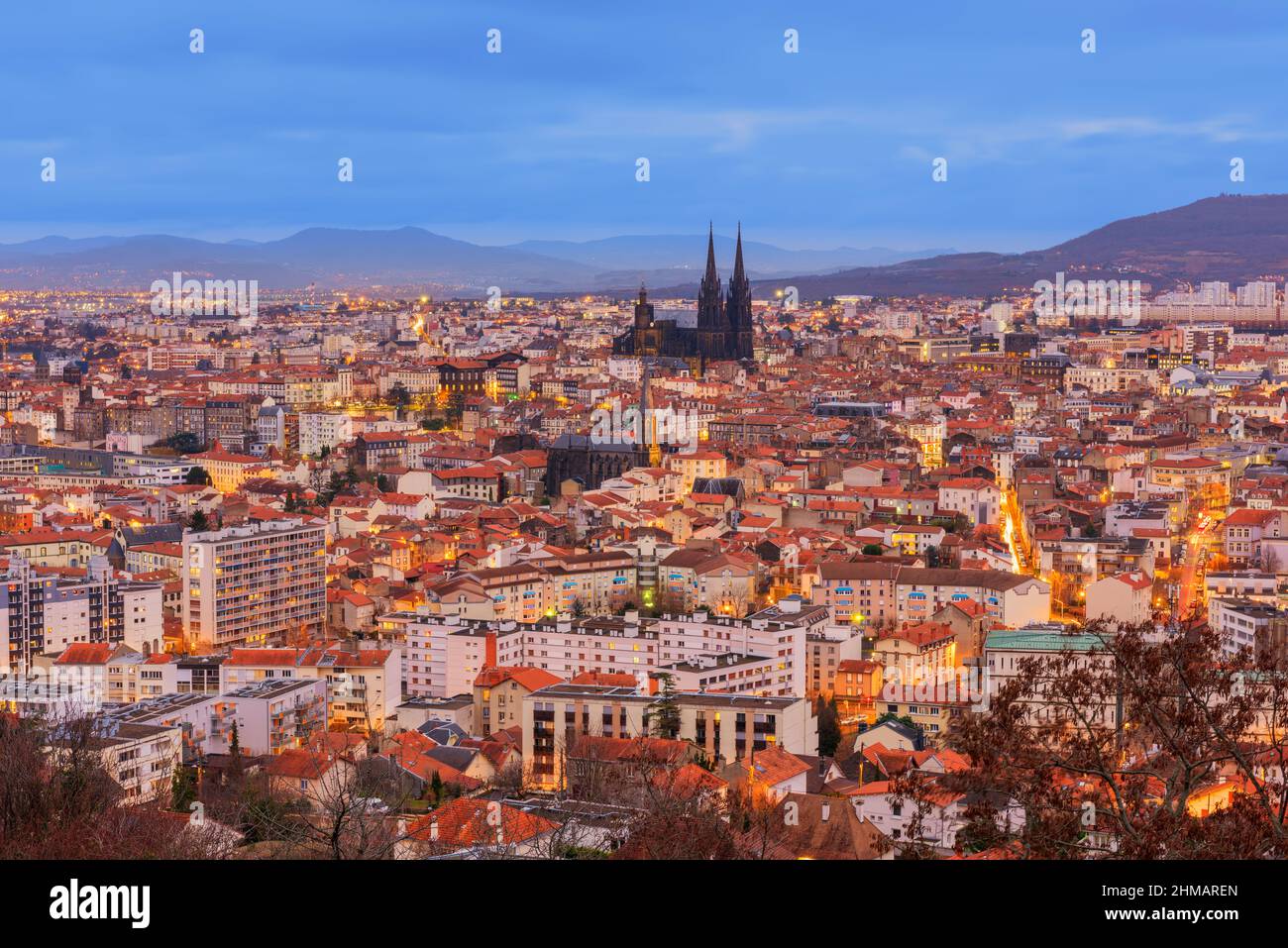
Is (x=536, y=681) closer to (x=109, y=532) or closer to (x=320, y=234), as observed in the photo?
(x=109, y=532)

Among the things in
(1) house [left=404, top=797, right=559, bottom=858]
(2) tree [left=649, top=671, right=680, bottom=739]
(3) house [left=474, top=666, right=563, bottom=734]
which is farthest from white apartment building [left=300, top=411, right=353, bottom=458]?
(1) house [left=404, top=797, right=559, bottom=858]

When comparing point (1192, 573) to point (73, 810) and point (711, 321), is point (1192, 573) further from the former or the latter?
point (711, 321)

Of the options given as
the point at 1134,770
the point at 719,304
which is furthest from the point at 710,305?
the point at 1134,770

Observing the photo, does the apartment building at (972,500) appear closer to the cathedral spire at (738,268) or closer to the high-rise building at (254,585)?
the high-rise building at (254,585)

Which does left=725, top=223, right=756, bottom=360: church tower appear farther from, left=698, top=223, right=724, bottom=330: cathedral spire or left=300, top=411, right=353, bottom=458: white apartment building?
left=300, top=411, right=353, bottom=458: white apartment building

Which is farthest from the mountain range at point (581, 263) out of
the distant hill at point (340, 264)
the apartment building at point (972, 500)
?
the apartment building at point (972, 500)
